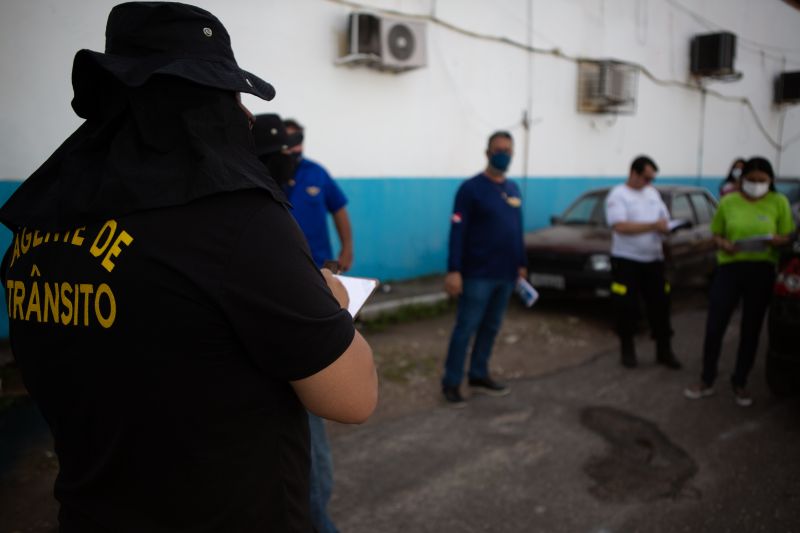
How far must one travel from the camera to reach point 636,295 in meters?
5.31

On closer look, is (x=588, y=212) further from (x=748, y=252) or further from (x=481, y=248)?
(x=481, y=248)

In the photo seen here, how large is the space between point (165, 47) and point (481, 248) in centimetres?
343

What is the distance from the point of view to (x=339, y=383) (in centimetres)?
115

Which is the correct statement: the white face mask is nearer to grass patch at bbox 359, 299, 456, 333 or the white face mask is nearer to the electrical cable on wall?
grass patch at bbox 359, 299, 456, 333

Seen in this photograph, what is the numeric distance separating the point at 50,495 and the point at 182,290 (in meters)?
2.93

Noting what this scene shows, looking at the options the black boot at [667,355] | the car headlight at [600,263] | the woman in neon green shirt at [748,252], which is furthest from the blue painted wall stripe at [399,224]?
the woman in neon green shirt at [748,252]

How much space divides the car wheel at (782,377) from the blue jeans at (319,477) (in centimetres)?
322

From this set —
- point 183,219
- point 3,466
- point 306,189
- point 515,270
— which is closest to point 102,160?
point 183,219

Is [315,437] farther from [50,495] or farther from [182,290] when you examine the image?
[50,495]

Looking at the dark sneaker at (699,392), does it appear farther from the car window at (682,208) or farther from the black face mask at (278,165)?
the black face mask at (278,165)

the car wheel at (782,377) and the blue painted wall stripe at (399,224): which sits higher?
the blue painted wall stripe at (399,224)

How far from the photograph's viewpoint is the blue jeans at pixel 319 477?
7.60 feet

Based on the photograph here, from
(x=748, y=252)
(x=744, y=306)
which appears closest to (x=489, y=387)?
(x=744, y=306)

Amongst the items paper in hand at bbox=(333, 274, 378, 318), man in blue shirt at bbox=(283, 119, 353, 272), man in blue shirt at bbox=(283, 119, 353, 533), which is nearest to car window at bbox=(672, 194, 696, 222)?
man in blue shirt at bbox=(283, 119, 353, 533)
